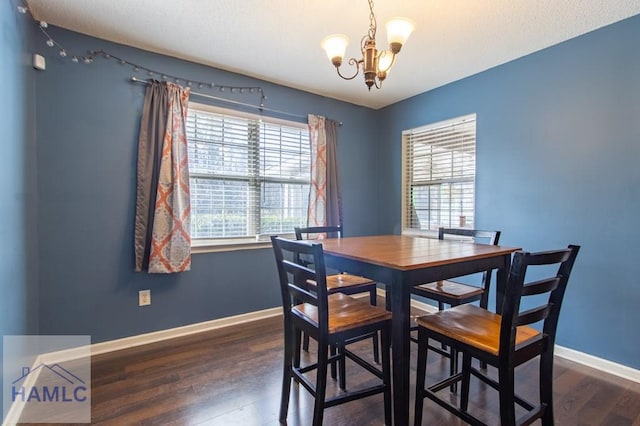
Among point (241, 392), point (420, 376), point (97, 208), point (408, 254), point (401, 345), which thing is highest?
point (97, 208)

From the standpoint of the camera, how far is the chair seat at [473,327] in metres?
1.29

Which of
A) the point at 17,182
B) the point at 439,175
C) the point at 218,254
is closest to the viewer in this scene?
the point at 17,182

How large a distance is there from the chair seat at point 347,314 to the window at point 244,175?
1.55 metres

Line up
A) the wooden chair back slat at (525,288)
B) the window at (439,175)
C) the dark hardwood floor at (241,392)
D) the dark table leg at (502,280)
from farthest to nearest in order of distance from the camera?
the window at (439,175), the dark table leg at (502,280), the dark hardwood floor at (241,392), the wooden chair back slat at (525,288)

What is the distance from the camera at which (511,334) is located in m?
1.18

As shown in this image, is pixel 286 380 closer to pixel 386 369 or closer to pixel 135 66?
pixel 386 369

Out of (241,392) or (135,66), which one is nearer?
(241,392)

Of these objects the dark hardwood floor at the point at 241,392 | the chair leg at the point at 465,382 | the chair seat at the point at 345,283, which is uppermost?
the chair seat at the point at 345,283

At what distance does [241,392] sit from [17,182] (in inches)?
70.3

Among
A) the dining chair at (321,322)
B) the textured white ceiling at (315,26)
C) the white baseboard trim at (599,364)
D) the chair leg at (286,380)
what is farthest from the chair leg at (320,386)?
the white baseboard trim at (599,364)

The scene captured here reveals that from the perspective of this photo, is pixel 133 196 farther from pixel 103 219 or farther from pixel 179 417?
pixel 179 417

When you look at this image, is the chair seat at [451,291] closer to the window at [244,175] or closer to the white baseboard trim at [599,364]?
the white baseboard trim at [599,364]

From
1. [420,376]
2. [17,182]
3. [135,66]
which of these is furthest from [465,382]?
[135,66]

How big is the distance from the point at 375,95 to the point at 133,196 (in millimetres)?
2713
